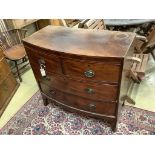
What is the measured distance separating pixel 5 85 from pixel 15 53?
23.2 inches

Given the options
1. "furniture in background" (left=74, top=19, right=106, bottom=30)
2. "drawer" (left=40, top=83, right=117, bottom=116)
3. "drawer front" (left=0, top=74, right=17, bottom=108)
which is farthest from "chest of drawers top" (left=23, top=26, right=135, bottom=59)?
"drawer front" (left=0, top=74, right=17, bottom=108)

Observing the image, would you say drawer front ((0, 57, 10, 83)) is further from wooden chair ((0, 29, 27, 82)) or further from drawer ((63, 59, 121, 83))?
drawer ((63, 59, 121, 83))

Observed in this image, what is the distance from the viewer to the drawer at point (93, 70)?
1492 millimetres

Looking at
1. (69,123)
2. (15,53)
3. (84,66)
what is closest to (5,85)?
(15,53)

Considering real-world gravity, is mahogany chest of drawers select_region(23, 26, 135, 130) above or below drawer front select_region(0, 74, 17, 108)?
above

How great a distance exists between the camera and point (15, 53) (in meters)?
2.93

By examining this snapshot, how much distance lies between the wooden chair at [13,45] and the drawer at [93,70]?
4.65 feet

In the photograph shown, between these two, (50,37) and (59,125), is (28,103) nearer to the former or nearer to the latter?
(59,125)

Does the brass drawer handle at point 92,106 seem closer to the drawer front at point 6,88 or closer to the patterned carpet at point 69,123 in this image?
the patterned carpet at point 69,123

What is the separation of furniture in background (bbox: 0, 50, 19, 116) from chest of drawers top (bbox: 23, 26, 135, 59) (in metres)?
0.94

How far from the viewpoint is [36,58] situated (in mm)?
1896

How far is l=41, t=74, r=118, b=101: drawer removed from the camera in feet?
5.44
